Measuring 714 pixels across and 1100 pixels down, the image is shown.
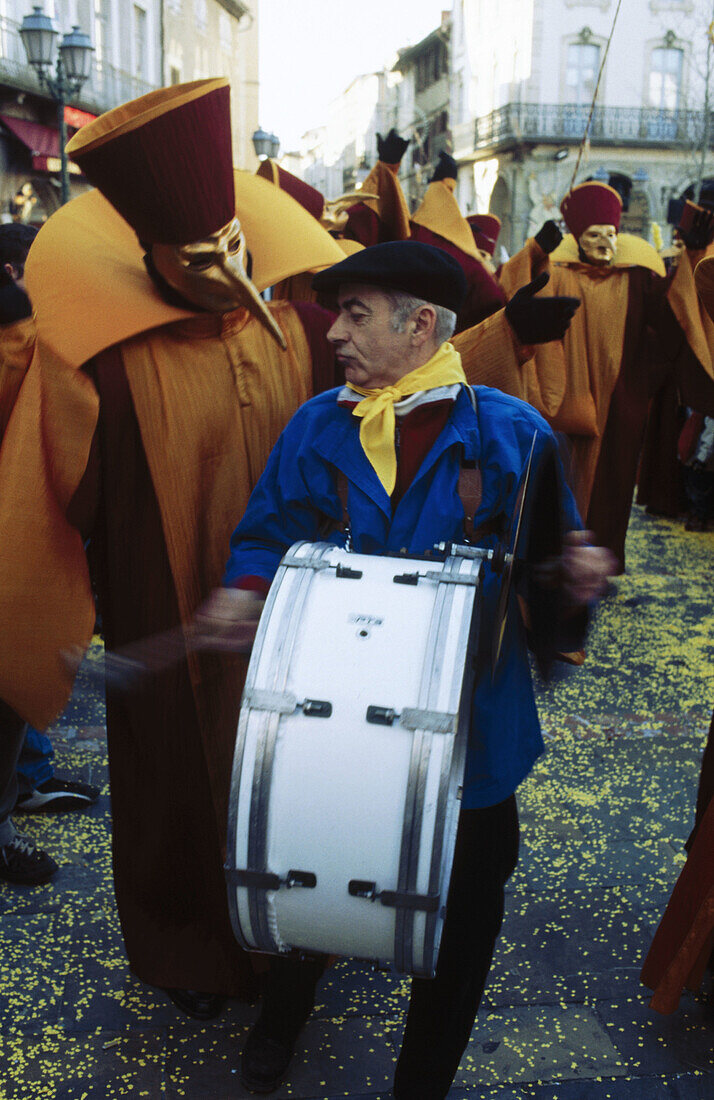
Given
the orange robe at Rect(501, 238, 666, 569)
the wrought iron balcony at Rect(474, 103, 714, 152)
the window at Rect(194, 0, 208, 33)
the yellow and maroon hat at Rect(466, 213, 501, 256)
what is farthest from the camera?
the wrought iron balcony at Rect(474, 103, 714, 152)

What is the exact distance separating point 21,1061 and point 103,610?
1.08 meters

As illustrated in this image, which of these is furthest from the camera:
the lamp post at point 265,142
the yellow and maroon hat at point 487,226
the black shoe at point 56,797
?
the lamp post at point 265,142

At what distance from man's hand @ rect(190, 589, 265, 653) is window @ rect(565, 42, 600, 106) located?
121 feet

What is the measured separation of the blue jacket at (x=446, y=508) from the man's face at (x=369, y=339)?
100mm

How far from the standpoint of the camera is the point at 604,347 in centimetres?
580

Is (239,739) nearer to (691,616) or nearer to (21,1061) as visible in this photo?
(21,1061)

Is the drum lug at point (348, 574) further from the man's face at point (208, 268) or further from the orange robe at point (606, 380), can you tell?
the orange robe at point (606, 380)

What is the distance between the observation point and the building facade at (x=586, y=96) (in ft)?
113

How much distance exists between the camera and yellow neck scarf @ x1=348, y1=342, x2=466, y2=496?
2.13 metres

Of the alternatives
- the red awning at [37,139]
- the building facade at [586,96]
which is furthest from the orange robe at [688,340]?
the building facade at [586,96]

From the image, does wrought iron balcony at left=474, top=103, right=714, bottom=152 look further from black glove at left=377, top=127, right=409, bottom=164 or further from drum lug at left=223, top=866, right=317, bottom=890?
drum lug at left=223, top=866, right=317, bottom=890

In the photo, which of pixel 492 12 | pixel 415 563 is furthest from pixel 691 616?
pixel 492 12

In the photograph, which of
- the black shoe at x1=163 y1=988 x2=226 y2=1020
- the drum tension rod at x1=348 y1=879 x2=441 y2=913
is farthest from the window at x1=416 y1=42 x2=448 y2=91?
the drum tension rod at x1=348 y1=879 x2=441 y2=913

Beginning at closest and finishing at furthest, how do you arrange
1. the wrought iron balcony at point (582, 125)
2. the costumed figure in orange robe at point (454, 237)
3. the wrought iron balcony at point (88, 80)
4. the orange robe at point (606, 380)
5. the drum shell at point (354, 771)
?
1. the drum shell at point (354, 771)
2. the costumed figure in orange robe at point (454, 237)
3. the orange robe at point (606, 380)
4. the wrought iron balcony at point (88, 80)
5. the wrought iron balcony at point (582, 125)
